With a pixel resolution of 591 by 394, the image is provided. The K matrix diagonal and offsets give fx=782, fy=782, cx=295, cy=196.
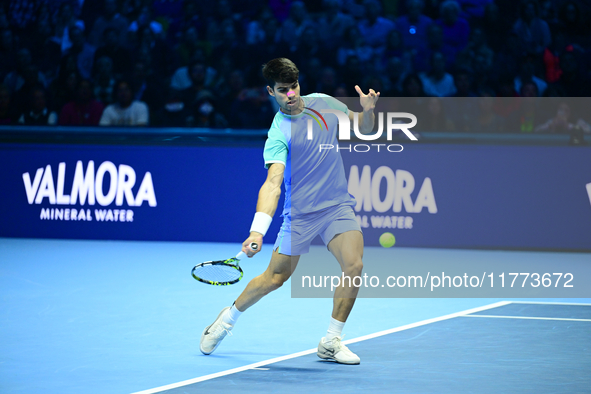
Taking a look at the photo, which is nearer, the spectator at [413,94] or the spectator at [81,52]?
the spectator at [413,94]

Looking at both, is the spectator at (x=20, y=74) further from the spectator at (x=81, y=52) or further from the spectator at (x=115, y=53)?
the spectator at (x=115, y=53)

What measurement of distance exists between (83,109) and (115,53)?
1.14 m

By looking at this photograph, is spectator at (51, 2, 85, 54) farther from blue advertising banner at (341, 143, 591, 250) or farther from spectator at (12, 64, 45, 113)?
blue advertising banner at (341, 143, 591, 250)

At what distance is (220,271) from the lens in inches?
184

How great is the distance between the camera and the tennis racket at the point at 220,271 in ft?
14.6

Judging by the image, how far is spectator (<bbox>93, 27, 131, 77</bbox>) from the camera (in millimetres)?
11250

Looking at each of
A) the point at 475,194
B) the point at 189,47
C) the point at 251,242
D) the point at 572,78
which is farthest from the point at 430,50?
the point at 251,242

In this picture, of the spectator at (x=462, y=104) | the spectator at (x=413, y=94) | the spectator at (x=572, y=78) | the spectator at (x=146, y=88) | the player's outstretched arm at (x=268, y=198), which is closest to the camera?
the player's outstretched arm at (x=268, y=198)

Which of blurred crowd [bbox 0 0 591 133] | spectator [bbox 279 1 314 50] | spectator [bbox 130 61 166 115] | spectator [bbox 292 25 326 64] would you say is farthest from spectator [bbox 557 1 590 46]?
spectator [bbox 130 61 166 115]

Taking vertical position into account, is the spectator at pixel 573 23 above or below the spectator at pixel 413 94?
above

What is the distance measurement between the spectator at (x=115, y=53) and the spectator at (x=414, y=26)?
396 centimetres

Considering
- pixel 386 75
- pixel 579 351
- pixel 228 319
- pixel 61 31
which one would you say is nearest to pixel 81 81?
pixel 61 31

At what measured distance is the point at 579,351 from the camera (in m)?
4.96

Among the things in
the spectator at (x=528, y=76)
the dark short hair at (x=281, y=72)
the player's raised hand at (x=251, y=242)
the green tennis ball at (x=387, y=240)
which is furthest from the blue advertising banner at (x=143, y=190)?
the player's raised hand at (x=251, y=242)
